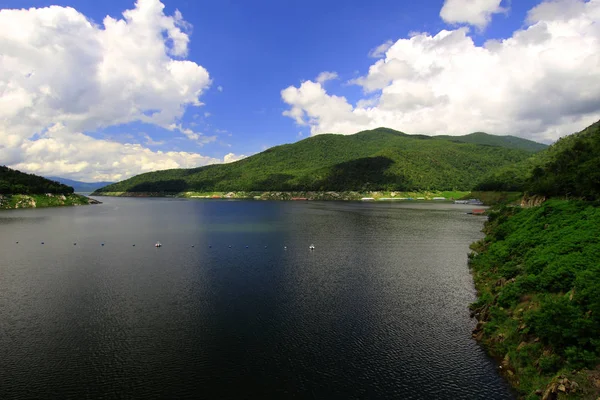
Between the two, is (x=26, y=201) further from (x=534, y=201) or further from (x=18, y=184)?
(x=534, y=201)

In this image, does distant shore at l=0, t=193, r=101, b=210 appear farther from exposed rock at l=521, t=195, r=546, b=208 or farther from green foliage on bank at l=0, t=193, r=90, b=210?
exposed rock at l=521, t=195, r=546, b=208

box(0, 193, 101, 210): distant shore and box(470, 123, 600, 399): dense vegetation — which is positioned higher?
box(0, 193, 101, 210): distant shore

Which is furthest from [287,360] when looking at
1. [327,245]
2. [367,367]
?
[327,245]

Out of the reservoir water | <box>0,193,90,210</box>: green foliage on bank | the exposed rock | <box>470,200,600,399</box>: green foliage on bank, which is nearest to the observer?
<box>470,200,600,399</box>: green foliage on bank

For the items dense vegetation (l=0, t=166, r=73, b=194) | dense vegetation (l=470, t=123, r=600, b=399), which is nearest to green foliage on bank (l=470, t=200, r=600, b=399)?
dense vegetation (l=470, t=123, r=600, b=399)

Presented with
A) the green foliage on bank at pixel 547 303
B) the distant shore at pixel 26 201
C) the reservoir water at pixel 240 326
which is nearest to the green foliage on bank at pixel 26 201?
the distant shore at pixel 26 201

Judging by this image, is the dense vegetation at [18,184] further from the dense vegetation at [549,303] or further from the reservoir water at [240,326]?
the dense vegetation at [549,303]

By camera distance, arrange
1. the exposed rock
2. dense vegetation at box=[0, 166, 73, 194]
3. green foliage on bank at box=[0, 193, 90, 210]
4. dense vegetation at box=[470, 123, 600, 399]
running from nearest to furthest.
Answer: dense vegetation at box=[470, 123, 600, 399] < the exposed rock < green foliage on bank at box=[0, 193, 90, 210] < dense vegetation at box=[0, 166, 73, 194]
